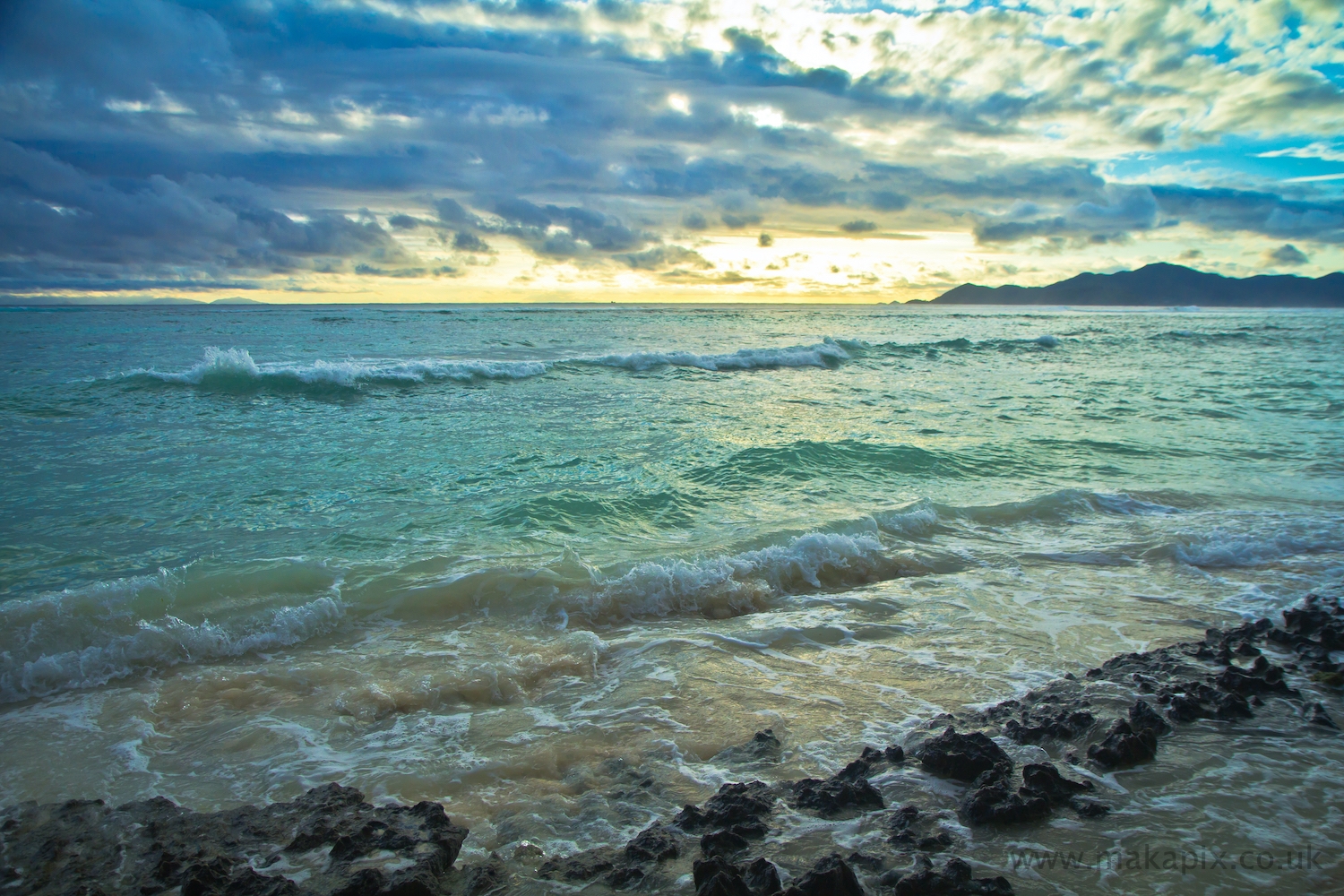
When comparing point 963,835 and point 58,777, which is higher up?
point 963,835

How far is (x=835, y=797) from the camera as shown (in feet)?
10.8

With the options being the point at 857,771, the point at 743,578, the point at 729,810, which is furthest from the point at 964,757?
the point at 743,578

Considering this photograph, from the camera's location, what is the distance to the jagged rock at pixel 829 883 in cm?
250

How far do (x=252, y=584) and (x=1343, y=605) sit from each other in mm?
9858

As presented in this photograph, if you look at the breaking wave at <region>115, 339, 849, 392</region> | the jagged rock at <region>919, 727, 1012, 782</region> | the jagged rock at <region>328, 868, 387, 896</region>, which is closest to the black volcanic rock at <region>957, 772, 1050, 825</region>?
the jagged rock at <region>919, 727, 1012, 782</region>

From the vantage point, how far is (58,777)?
369cm

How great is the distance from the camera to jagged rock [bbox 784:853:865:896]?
2502 millimetres

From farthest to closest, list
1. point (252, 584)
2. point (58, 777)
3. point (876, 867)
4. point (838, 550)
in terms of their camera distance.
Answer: point (838, 550)
point (252, 584)
point (58, 777)
point (876, 867)

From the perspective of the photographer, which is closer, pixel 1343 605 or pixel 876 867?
pixel 876 867

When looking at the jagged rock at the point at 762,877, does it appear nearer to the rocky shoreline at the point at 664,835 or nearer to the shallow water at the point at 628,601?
the rocky shoreline at the point at 664,835

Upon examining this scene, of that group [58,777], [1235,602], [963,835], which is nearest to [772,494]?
[1235,602]

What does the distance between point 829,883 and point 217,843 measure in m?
2.76

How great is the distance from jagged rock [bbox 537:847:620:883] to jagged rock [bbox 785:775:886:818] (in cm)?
98

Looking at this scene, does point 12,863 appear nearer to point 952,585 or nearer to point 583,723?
point 583,723
